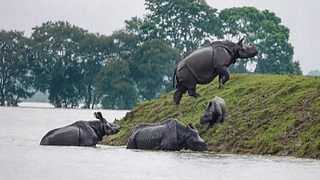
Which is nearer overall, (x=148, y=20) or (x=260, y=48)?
(x=260, y=48)

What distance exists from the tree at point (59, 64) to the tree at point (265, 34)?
22.5 meters

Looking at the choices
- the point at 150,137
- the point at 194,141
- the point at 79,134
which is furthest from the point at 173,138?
the point at 79,134

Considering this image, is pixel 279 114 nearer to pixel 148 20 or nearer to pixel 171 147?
pixel 171 147

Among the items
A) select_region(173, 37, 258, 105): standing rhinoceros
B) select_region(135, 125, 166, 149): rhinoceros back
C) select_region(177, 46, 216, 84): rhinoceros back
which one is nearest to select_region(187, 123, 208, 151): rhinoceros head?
select_region(135, 125, 166, 149): rhinoceros back

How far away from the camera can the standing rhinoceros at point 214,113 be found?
23.2 meters

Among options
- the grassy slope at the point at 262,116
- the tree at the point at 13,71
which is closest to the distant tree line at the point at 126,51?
the tree at the point at 13,71

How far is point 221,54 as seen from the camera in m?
24.4

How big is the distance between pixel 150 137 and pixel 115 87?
67944mm

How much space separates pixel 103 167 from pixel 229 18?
8344 cm

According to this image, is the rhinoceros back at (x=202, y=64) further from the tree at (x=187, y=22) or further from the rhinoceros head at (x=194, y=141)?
the tree at (x=187, y=22)

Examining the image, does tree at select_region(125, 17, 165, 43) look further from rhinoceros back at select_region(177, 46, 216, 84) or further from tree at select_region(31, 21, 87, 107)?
rhinoceros back at select_region(177, 46, 216, 84)

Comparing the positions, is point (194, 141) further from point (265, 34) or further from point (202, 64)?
point (265, 34)

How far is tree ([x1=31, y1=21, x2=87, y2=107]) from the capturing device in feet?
318

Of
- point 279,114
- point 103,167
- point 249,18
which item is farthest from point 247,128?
point 249,18
